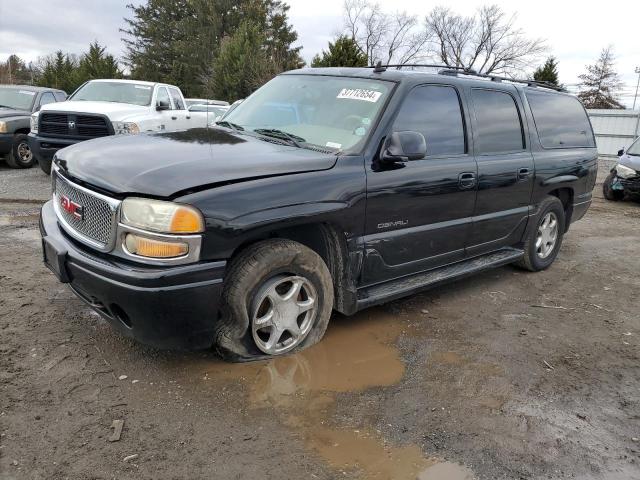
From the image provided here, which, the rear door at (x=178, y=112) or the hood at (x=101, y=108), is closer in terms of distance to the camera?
the hood at (x=101, y=108)

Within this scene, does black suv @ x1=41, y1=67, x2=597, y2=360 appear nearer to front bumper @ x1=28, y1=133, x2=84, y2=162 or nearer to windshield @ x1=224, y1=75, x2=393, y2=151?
windshield @ x1=224, y1=75, x2=393, y2=151

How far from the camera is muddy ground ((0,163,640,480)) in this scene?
2.53 meters

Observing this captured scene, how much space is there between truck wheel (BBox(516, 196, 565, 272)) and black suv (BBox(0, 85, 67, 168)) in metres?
9.39

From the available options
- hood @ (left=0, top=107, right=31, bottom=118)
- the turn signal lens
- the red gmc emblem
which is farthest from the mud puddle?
hood @ (left=0, top=107, right=31, bottom=118)

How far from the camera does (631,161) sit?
11359mm

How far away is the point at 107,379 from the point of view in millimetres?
3098

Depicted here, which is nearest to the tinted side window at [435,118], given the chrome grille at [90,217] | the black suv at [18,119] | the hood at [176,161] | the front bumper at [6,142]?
the hood at [176,161]

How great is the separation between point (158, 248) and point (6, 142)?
9956 millimetres

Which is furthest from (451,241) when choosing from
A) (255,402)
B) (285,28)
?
(285,28)

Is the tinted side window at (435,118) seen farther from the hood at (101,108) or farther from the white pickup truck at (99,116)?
the hood at (101,108)

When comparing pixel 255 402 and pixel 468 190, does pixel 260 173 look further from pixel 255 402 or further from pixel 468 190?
pixel 468 190

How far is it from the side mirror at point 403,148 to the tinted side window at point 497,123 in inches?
44.4

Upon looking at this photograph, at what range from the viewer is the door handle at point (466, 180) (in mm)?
4230

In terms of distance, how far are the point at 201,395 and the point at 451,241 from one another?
7.65 ft
